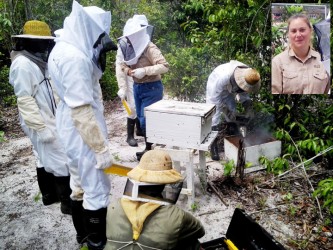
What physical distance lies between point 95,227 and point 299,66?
2.48m

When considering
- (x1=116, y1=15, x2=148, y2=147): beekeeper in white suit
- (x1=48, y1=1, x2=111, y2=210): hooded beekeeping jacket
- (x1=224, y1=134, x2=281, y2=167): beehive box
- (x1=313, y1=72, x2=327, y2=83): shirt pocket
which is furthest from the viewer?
(x1=116, y1=15, x2=148, y2=147): beekeeper in white suit

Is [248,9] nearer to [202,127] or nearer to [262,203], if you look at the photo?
[202,127]

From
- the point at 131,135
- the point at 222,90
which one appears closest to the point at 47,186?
Result: the point at 131,135

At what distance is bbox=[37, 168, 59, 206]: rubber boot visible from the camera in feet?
11.5

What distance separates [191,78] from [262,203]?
10.2 ft

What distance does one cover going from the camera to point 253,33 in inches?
155

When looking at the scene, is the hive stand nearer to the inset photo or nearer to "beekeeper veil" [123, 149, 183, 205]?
the inset photo

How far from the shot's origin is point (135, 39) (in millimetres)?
4301

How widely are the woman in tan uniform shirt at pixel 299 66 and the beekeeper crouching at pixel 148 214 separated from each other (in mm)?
1810

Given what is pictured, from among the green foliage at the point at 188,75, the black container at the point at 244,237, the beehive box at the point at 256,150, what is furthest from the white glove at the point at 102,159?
the green foliage at the point at 188,75

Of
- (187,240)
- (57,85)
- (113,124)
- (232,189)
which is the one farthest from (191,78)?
(187,240)

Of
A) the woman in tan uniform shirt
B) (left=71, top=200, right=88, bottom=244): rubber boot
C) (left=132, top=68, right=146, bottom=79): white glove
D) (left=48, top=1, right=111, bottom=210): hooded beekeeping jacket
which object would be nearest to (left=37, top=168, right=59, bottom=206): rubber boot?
(left=71, top=200, right=88, bottom=244): rubber boot

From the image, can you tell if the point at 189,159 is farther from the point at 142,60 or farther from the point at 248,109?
the point at 142,60

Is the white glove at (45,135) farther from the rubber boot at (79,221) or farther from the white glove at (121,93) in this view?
the white glove at (121,93)
